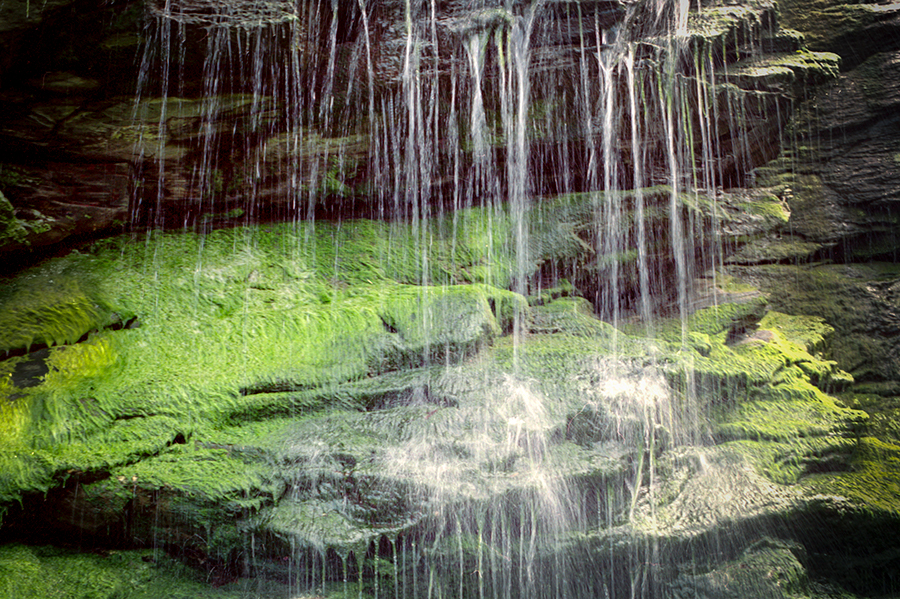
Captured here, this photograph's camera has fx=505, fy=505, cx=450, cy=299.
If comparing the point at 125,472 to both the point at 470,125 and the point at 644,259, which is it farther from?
the point at 644,259

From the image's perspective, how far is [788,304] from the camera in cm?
653

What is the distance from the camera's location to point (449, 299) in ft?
17.9

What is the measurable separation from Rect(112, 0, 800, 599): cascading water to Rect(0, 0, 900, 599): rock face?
29 mm

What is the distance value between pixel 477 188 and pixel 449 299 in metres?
1.97

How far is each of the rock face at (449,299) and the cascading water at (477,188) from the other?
29 mm

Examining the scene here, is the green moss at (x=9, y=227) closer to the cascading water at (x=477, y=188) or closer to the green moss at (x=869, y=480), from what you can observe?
the cascading water at (x=477, y=188)

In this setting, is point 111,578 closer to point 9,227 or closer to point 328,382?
point 328,382

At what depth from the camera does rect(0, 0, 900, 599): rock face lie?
→ 381 centimetres

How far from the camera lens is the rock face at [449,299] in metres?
Answer: 3.81

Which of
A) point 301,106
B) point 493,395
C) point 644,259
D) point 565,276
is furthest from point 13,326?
point 644,259

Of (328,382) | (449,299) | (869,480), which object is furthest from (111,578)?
(869,480)

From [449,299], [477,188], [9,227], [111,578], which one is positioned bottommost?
[111,578]

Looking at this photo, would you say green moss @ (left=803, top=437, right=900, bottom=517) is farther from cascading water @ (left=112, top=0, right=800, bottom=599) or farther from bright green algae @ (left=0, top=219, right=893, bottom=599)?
cascading water @ (left=112, top=0, right=800, bottom=599)

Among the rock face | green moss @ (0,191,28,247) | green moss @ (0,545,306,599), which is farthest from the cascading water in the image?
green moss @ (0,191,28,247)
